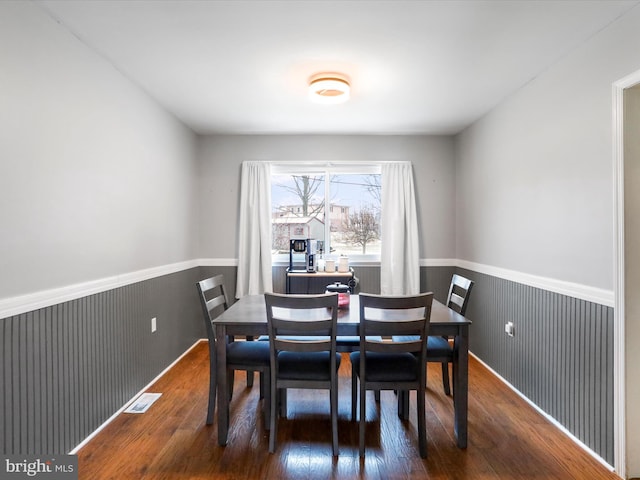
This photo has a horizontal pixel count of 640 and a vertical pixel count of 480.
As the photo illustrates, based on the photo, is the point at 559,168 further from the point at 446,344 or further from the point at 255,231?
the point at 255,231

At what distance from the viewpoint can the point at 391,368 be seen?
2084 mm

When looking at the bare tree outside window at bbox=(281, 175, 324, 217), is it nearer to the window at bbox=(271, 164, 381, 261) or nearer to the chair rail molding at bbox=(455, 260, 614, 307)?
the window at bbox=(271, 164, 381, 261)

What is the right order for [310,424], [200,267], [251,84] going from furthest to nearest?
[200,267] < [251,84] < [310,424]

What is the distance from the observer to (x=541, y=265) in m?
2.62

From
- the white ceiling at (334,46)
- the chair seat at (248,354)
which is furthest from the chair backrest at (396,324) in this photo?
the white ceiling at (334,46)

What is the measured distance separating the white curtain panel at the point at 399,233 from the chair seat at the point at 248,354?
2.23m

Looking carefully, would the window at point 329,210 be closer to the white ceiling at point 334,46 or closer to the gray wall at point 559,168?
the white ceiling at point 334,46

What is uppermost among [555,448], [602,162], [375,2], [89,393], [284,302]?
[375,2]

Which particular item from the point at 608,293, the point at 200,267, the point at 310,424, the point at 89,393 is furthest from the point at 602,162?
the point at 200,267

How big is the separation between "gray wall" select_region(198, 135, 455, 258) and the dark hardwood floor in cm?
197

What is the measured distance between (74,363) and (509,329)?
317cm

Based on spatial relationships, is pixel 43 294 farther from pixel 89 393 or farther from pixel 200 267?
pixel 200 267

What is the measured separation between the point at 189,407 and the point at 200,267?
1.95 metres

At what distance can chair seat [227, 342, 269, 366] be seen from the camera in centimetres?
224
